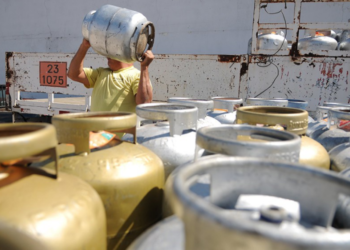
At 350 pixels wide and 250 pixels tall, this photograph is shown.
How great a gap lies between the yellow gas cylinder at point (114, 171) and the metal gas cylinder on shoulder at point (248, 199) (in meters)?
0.26

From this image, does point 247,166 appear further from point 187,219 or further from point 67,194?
point 67,194

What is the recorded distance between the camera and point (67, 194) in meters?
0.65

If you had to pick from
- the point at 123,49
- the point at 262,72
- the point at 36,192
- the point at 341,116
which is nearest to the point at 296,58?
the point at 262,72

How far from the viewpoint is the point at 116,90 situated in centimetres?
184

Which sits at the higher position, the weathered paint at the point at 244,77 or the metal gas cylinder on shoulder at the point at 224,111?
the weathered paint at the point at 244,77

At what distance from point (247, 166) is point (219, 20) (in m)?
5.99

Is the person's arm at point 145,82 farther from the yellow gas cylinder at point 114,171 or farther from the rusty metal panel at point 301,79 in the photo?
the rusty metal panel at point 301,79

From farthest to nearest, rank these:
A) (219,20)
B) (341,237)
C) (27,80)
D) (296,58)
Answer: (219,20)
(27,80)
(296,58)
(341,237)

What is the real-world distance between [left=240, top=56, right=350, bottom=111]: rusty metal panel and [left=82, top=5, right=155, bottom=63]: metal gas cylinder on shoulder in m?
1.98

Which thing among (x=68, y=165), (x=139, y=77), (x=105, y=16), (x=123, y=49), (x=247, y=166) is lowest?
(x=68, y=165)

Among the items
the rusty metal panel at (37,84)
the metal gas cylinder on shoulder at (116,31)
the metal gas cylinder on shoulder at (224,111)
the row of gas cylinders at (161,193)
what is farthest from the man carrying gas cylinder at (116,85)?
the rusty metal panel at (37,84)

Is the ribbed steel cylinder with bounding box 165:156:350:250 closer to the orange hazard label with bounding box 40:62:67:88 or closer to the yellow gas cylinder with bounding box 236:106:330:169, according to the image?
the yellow gas cylinder with bounding box 236:106:330:169

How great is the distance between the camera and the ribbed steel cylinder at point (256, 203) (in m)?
0.33

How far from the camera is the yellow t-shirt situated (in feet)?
6.04
